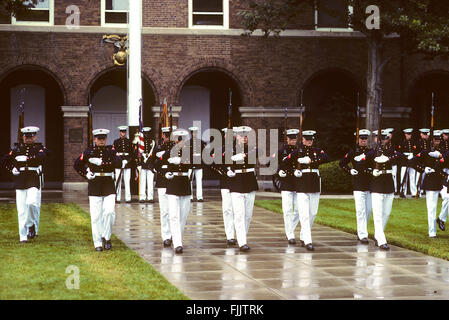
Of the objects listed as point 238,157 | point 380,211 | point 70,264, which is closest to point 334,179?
point 380,211

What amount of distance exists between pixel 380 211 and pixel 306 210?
1261mm

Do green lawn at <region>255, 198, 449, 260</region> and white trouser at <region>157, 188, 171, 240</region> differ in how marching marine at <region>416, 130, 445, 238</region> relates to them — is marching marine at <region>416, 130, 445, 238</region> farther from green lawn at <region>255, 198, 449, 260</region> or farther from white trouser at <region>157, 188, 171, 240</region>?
white trouser at <region>157, 188, 171, 240</region>

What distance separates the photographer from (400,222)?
17.6 meters

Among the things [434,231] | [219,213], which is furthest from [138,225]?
[434,231]

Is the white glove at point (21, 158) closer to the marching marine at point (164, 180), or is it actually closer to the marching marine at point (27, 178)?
the marching marine at point (27, 178)

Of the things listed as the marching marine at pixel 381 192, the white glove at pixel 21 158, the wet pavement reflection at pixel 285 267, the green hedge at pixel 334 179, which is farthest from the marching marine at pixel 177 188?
the green hedge at pixel 334 179

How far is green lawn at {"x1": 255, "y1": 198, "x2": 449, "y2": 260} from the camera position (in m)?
13.7

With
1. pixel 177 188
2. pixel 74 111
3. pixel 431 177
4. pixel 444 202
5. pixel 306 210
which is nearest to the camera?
pixel 177 188

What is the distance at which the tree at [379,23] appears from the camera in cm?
2422

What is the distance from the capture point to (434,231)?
15.0 metres

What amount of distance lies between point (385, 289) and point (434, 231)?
5.62 metres

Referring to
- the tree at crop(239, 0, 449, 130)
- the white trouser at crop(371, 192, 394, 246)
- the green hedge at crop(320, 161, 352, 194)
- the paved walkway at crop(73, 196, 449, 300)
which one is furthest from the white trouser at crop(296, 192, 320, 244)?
the green hedge at crop(320, 161, 352, 194)

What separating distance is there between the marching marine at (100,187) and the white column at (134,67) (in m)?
9.49

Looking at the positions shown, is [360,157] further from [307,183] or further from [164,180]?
[164,180]
